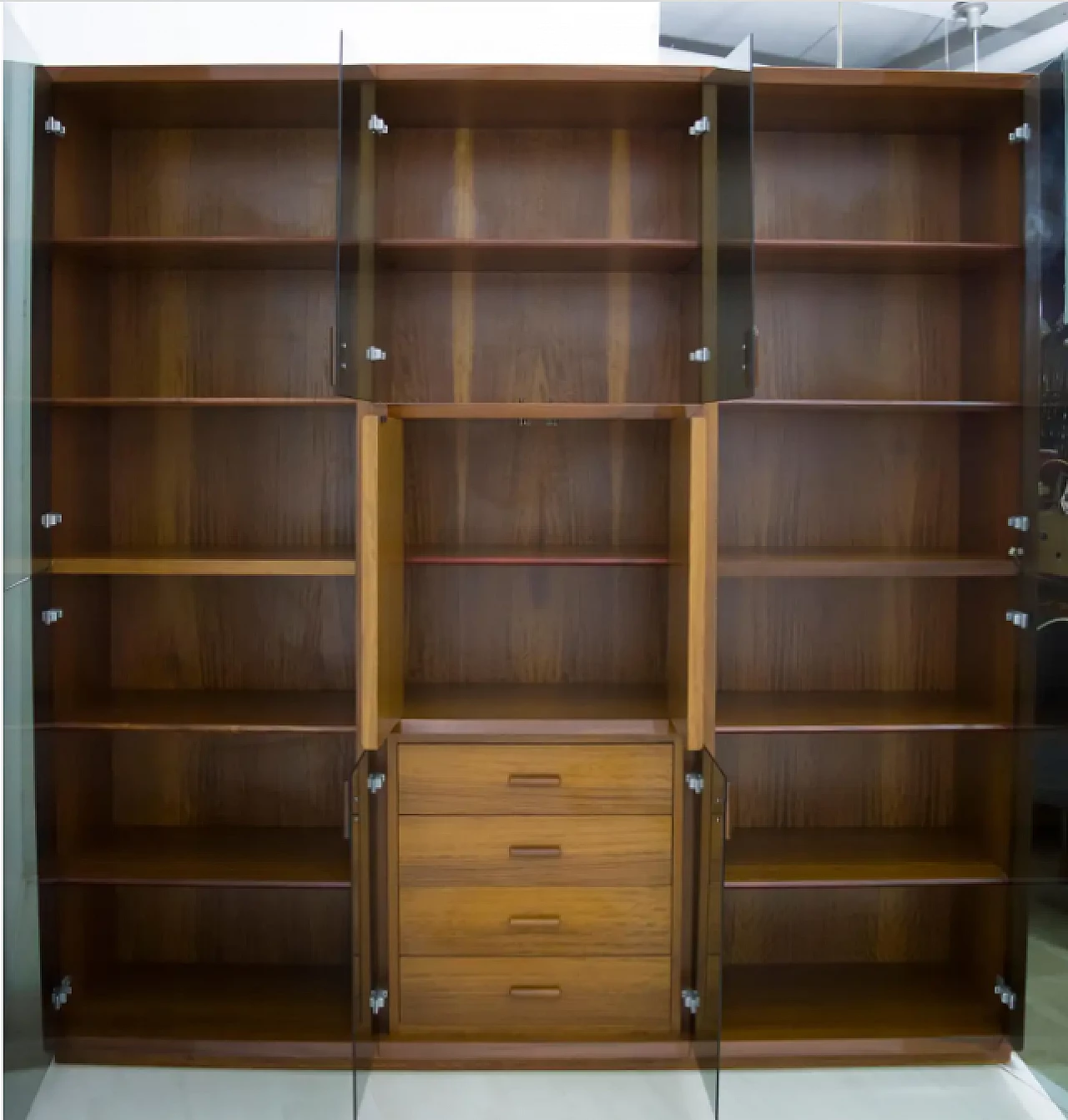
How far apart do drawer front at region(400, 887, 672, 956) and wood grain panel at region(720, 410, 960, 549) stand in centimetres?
102

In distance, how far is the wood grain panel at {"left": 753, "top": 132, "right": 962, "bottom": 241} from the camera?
3.04 meters

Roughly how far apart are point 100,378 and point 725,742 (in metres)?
2.00

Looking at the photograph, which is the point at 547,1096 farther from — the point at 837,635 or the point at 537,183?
the point at 537,183

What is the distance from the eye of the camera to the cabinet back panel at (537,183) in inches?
119

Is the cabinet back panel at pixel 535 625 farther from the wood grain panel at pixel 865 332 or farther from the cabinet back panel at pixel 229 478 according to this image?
the wood grain panel at pixel 865 332

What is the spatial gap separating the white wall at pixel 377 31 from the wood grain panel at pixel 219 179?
0.65ft

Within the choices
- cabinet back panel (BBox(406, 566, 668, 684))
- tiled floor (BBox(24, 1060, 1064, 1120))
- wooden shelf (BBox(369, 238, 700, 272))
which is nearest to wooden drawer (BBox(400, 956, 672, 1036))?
tiled floor (BBox(24, 1060, 1064, 1120))

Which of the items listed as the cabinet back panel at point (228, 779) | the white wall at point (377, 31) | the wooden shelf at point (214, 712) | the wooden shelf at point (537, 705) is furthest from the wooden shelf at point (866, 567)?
the white wall at point (377, 31)

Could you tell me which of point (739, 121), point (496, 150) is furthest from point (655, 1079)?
point (496, 150)

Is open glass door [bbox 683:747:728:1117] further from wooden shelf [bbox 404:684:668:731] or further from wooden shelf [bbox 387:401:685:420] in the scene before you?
wooden shelf [bbox 387:401:685:420]

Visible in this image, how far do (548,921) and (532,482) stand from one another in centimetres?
117

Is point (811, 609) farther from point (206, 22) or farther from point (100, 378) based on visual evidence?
point (206, 22)

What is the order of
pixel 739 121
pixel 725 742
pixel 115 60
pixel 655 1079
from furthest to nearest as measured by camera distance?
pixel 725 742 → pixel 115 60 → pixel 655 1079 → pixel 739 121

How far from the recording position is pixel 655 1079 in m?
2.71
